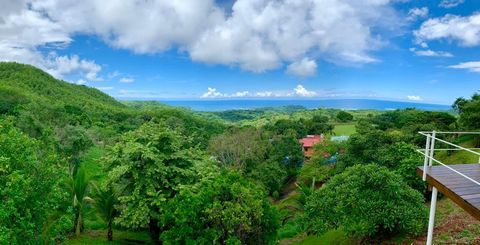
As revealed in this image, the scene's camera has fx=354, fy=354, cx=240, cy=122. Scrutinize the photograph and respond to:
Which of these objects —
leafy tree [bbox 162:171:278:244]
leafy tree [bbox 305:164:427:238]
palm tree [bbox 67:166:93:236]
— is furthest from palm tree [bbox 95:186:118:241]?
leafy tree [bbox 305:164:427:238]

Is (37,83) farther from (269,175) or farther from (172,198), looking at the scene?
(172,198)

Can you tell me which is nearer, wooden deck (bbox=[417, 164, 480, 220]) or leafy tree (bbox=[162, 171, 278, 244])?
wooden deck (bbox=[417, 164, 480, 220])

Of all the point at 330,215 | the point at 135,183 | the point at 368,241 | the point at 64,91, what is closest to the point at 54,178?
the point at 135,183

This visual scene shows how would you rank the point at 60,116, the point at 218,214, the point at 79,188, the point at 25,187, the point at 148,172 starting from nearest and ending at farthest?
the point at 25,187 → the point at 218,214 → the point at 148,172 → the point at 79,188 → the point at 60,116

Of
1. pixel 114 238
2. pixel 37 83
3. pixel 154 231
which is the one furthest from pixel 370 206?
pixel 37 83

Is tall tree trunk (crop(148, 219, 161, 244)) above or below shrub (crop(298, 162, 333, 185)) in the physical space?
above

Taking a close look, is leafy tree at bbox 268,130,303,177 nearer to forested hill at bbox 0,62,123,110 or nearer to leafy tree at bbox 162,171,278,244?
leafy tree at bbox 162,171,278,244
